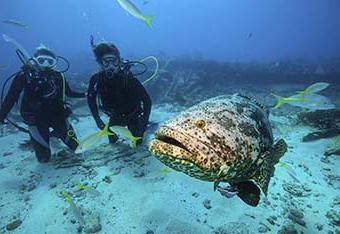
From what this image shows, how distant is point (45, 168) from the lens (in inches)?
275

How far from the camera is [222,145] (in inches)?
88.0

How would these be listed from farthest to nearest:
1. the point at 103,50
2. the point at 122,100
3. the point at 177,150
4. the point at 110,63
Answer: the point at 122,100, the point at 103,50, the point at 110,63, the point at 177,150

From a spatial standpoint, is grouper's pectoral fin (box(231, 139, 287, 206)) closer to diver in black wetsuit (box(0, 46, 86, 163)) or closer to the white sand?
the white sand

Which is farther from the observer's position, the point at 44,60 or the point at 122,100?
the point at 122,100

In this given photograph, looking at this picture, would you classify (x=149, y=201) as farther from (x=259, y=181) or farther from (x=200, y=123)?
(x=200, y=123)

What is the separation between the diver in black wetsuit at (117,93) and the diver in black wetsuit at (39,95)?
33.5 inches

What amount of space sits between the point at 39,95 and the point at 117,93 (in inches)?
74.2

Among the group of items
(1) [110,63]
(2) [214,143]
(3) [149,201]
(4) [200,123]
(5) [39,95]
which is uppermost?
(4) [200,123]

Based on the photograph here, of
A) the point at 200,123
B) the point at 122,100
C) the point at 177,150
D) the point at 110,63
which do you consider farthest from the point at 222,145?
the point at 122,100

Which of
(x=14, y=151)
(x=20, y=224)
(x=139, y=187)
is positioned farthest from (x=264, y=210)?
(x=14, y=151)

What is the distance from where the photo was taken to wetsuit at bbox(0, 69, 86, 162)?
714 cm

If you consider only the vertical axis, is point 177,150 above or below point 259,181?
above

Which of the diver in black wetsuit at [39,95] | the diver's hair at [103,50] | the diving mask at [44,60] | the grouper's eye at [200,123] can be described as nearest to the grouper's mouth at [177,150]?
the grouper's eye at [200,123]

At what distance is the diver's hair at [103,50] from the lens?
6871 mm
